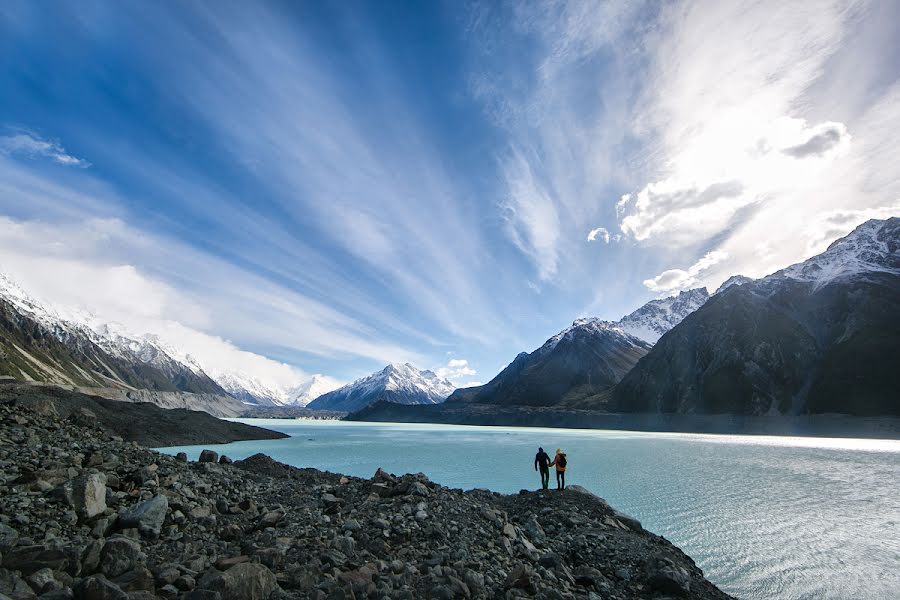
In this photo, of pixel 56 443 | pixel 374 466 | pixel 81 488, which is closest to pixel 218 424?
pixel 374 466

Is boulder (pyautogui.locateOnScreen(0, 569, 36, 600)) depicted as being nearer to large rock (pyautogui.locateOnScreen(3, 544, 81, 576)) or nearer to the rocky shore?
the rocky shore

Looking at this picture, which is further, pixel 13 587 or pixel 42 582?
pixel 42 582

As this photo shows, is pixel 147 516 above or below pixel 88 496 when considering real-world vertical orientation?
below

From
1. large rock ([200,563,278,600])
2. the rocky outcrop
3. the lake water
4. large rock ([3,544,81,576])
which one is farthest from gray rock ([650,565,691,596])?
the rocky outcrop

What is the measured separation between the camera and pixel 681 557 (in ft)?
69.1

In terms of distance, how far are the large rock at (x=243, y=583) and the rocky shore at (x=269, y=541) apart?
30 millimetres

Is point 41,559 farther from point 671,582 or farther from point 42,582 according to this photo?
point 671,582

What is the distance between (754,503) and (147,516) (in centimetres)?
4411

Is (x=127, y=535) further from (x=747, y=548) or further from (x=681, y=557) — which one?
(x=747, y=548)

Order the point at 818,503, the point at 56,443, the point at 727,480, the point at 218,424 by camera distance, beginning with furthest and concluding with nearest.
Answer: the point at 218,424 < the point at 727,480 < the point at 818,503 < the point at 56,443

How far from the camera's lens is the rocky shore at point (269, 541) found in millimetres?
9359

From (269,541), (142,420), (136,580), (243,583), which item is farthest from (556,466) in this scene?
(142,420)

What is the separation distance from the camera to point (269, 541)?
44.2 ft

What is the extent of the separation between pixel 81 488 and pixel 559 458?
24928mm
